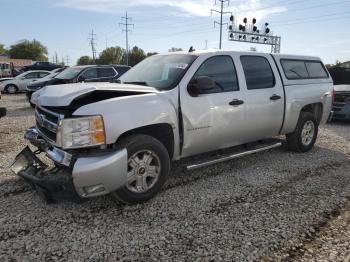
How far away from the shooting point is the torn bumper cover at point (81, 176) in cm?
376

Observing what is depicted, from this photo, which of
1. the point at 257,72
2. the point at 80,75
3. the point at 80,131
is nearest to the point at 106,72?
the point at 80,75

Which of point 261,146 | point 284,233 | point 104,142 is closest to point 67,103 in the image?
point 104,142

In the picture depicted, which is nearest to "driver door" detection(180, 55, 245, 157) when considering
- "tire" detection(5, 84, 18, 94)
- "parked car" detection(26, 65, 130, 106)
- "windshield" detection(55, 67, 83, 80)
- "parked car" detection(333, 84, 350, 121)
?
"parked car" detection(333, 84, 350, 121)

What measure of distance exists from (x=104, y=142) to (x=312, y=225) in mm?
2358

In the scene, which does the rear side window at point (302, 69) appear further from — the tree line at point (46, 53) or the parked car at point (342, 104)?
the tree line at point (46, 53)

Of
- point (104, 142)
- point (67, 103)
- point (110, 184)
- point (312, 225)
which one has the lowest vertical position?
point (312, 225)

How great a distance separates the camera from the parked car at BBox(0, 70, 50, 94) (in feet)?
74.6

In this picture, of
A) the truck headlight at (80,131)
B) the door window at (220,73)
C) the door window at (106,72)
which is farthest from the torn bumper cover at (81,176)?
the door window at (106,72)

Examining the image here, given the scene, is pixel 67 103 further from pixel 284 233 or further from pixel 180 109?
pixel 284 233

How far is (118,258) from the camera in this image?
3279 millimetres

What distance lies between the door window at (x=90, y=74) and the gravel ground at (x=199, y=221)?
29.4 feet

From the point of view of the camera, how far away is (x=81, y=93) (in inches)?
154

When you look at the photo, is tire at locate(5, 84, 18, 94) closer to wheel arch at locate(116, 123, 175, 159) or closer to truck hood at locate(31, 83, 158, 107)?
truck hood at locate(31, 83, 158, 107)

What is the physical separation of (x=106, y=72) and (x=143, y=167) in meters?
11.4
